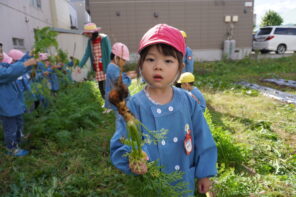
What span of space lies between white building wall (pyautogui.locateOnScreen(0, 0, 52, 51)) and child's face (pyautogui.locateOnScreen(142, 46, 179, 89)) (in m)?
Answer: 5.33

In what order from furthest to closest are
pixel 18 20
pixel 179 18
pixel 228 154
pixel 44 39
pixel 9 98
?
1. pixel 179 18
2. pixel 18 20
3. pixel 9 98
4. pixel 228 154
5. pixel 44 39

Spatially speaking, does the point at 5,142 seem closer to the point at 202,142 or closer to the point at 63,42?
the point at 202,142

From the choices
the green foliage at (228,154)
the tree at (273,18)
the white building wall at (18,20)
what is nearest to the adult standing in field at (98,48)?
the white building wall at (18,20)

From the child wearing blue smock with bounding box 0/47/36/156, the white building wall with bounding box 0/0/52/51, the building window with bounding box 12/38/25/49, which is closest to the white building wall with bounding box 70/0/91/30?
the white building wall with bounding box 0/0/52/51

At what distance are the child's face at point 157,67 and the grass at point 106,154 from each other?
1.41 metres

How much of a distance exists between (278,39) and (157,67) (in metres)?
17.9

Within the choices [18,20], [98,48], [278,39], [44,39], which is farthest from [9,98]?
[278,39]

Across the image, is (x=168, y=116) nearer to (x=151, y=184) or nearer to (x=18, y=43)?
(x=151, y=184)

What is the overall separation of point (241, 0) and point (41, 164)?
16.3m

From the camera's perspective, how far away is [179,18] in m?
15.2

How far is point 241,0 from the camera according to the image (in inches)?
614

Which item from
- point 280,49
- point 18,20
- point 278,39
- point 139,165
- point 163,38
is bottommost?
point 280,49

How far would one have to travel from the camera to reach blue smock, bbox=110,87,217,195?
1.48 m

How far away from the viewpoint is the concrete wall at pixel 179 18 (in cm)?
1482
